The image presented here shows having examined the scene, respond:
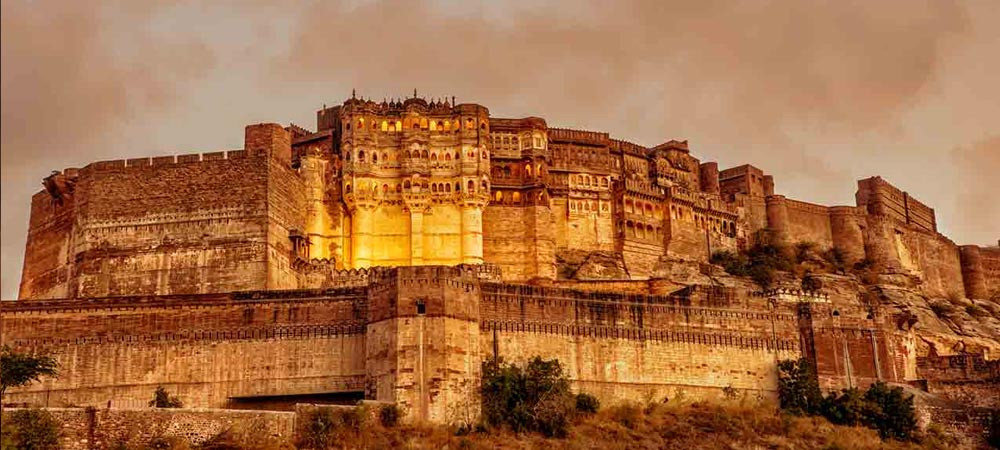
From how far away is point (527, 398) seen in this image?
45188mm

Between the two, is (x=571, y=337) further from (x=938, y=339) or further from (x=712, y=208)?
(x=712, y=208)

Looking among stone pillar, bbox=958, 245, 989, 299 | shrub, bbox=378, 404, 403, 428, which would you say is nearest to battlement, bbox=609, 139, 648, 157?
stone pillar, bbox=958, 245, 989, 299

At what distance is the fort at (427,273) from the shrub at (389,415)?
0.55 metres

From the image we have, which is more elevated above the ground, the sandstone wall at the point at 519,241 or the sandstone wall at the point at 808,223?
the sandstone wall at the point at 808,223

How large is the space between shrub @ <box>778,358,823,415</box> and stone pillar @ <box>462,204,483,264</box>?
68.9 feet

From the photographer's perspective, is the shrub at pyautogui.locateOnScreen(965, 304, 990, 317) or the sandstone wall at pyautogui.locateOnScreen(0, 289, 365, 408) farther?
the shrub at pyautogui.locateOnScreen(965, 304, 990, 317)

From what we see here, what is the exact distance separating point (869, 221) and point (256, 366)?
2178 inches

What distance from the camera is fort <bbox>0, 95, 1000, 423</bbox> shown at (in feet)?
157

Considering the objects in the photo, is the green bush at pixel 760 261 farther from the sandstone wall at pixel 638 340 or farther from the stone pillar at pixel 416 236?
the sandstone wall at pixel 638 340

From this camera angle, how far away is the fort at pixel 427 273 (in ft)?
157

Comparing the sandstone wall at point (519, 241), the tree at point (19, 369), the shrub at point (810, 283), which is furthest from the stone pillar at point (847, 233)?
the tree at point (19, 369)

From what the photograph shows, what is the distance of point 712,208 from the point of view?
8444 cm

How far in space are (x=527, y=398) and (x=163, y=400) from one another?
12.3 metres

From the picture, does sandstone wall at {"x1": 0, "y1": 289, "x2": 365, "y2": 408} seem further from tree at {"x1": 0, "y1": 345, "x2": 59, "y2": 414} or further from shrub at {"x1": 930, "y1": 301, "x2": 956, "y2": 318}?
shrub at {"x1": 930, "y1": 301, "x2": 956, "y2": 318}
